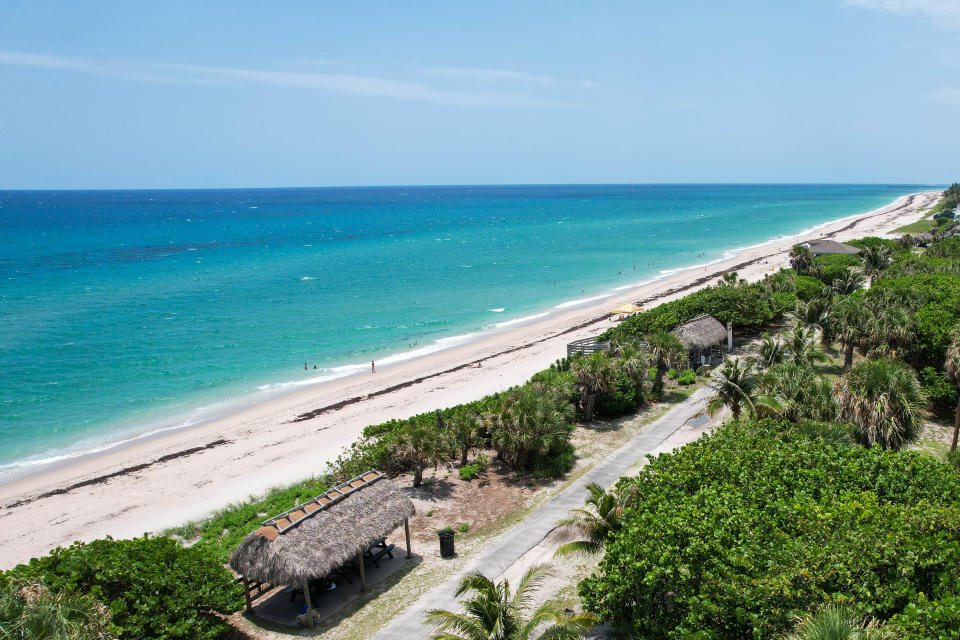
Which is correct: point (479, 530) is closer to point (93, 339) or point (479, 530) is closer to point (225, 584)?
point (225, 584)

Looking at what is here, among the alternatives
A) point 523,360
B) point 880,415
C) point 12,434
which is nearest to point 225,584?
point 880,415

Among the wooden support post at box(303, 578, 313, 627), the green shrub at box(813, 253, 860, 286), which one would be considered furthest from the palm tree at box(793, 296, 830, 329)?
the wooden support post at box(303, 578, 313, 627)

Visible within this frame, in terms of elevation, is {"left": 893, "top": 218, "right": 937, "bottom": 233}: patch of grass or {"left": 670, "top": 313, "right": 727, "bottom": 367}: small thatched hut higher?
{"left": 893, "top": 218, "right": 937, "bottom": 233}: patch of grass

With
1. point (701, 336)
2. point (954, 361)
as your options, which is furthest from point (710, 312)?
point (954, 361)

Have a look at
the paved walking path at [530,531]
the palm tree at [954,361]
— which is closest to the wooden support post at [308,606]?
the paved walking path at [530,531]

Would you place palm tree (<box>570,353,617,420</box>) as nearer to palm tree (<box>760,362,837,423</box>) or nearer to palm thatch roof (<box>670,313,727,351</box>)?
palm tree (<box>760,362,837,423</box>)

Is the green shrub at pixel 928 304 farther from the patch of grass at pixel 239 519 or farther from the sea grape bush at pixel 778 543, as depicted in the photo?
the patch of grass at pixel 239 519
